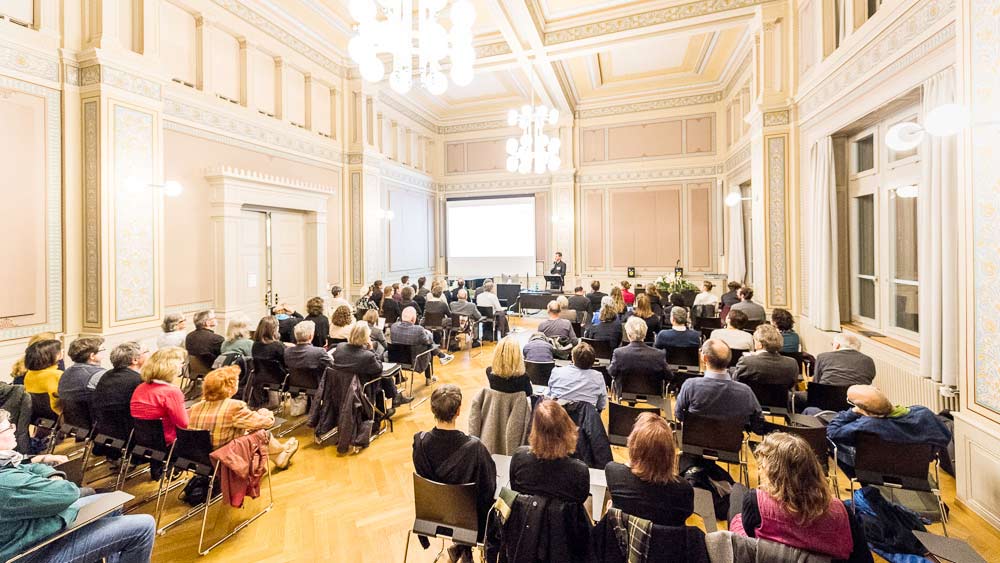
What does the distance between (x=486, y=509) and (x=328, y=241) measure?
6.81m

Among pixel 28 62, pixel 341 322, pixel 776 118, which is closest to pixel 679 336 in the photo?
pixel 341 322

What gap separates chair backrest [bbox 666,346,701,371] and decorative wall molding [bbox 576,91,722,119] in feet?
25.5

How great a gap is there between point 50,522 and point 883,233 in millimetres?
6203

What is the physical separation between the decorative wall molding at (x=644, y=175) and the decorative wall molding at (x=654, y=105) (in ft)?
4.61

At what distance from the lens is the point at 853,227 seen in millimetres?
4836

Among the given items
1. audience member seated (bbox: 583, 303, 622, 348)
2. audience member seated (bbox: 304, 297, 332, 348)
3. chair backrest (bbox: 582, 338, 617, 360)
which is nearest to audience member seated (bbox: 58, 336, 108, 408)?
audience member seated (bbox: 304, 297, 332, 348)

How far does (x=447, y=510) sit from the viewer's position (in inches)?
74.9

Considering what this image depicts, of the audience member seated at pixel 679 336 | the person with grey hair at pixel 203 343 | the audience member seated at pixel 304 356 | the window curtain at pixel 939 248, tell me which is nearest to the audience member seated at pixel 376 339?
the audience member seated at pixel 304 356

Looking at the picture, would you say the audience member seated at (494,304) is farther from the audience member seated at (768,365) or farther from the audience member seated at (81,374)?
the audience member seated at (81,374)

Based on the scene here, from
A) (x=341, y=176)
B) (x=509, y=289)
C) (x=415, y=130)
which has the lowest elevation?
(x=509, y=289)

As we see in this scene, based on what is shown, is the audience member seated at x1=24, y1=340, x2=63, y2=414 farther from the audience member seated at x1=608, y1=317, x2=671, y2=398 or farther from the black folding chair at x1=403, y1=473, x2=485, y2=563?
the audience member seated at x1=608, y1=317, x2=671, y2=398

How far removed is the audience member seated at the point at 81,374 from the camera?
281 cm

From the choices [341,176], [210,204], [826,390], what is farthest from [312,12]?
[826,390]

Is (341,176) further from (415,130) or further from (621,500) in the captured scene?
(621,500)
